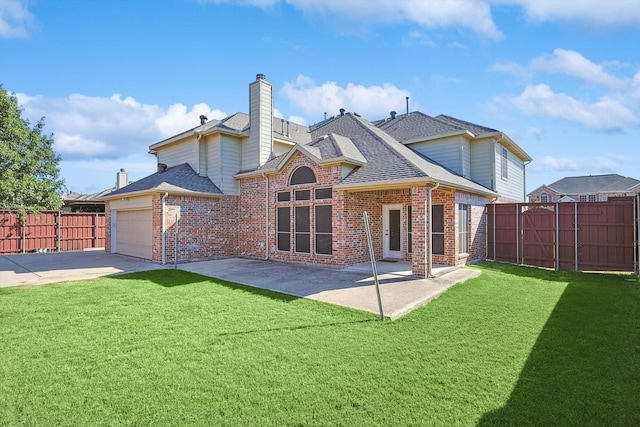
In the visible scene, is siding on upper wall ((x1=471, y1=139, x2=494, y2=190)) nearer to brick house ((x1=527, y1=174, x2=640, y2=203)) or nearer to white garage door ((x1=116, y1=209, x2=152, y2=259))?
white garage door ((x1=116, y1=209, x2=152, y2=259))

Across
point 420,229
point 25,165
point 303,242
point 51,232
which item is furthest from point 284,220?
Result: point 25,165

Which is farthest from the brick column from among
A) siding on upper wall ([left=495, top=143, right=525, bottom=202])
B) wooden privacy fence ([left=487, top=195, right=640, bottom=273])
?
siding on upper wall ([left=495, top=143, right=525, bottom=202])

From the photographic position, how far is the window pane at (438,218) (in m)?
11.0

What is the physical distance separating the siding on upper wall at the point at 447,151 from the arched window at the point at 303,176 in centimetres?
561

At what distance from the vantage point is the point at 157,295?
7438 mm

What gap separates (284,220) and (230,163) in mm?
3978

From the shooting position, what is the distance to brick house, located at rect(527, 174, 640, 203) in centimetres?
3694

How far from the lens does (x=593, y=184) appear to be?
130ft

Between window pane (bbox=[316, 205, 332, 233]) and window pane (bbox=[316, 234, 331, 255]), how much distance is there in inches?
7.0

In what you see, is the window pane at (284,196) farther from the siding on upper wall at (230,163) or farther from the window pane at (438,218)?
the window pane at (438,218)

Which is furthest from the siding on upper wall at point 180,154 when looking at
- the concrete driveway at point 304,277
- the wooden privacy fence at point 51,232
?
the wooden privacy fence at point 51,232

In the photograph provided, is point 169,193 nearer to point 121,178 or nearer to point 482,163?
point 482,163

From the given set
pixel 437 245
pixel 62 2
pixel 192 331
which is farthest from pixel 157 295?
pixel 437 245

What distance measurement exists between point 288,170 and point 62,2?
7.64 meters
